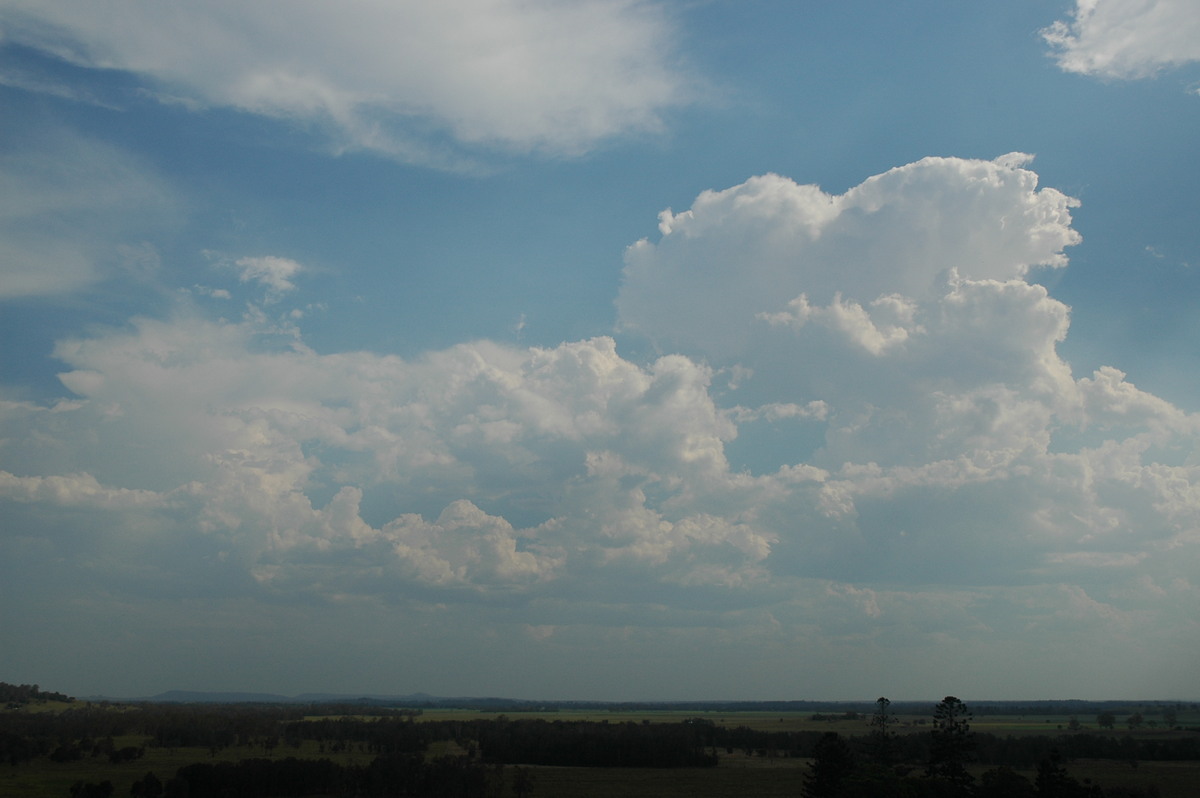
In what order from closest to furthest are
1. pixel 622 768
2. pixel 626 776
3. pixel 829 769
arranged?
pixel 829 769 < pixel 626 776 < pixel 622 768

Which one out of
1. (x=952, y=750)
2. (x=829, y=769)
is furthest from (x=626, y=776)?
(x=952, y=750)

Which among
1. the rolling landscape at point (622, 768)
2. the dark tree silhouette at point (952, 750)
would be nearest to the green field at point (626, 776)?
the rolling landscape at point (622, 768)

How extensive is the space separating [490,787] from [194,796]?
143 feet

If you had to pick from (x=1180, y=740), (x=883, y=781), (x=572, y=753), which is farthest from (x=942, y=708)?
(x=1180, y=740)

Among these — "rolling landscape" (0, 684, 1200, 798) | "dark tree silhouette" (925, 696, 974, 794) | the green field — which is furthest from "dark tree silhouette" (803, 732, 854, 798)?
the green field

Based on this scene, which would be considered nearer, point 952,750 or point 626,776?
point 952,750

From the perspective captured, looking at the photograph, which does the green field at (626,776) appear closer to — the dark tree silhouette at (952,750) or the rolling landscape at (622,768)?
the rolling landscape at (622,768)

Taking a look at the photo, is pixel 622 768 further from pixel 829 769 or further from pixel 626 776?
pixel 829 769

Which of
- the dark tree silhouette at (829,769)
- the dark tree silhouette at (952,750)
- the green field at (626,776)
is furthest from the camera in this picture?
the green field at (626,776)

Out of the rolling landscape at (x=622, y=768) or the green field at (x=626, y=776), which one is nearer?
the rolling landscape at (x=622, y=768)

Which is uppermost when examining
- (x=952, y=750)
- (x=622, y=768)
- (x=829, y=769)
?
(x=952, y=750)

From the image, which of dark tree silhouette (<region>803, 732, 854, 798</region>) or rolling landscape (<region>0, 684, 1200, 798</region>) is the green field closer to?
rolling landscape (<region>0, 684, 1200, 798</region>)

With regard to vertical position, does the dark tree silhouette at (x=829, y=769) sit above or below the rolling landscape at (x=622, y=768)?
above

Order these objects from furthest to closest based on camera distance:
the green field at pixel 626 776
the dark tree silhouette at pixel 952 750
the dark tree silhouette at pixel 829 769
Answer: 1. the green field at pixel 626 776
2. the dark tree silhouette at pixel 829 769
3. the dark tree silhouette at pixel 952 750
